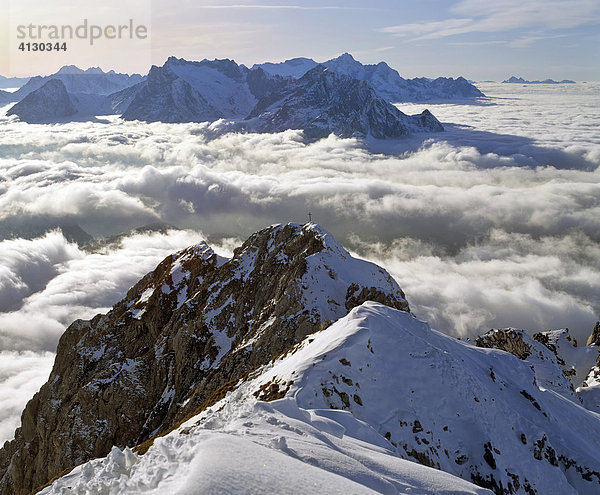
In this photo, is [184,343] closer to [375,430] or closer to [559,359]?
[375,430]

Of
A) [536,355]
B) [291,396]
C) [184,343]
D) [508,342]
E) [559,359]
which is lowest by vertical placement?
[559,359]

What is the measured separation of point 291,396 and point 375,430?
16.6ft

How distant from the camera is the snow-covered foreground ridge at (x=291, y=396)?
15070 mm

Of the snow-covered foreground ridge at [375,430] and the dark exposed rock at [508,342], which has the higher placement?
the snow-covered foreground ridge at [375,430]

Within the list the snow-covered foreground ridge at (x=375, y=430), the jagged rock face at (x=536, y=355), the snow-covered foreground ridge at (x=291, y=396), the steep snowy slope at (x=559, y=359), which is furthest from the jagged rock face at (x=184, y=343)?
the jagged rock face at (x=536, y=355)

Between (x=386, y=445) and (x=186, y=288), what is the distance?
1987 inches

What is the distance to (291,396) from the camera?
22781mm

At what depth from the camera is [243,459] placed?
13.5 meters

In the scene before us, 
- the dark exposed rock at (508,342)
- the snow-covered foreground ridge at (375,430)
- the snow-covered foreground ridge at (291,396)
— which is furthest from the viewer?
the dark exposed rock at (508,342)

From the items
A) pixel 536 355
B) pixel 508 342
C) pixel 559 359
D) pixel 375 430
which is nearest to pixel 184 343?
pixel 375 430

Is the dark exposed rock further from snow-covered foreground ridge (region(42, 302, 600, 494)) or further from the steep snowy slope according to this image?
snow-covered foreground ridge (region(42, 302, 600, 494))

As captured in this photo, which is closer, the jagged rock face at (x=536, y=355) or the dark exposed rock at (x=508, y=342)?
the jagged rock face at (x=536, y=355)

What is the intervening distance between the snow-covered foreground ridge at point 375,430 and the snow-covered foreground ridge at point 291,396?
0.30 feet

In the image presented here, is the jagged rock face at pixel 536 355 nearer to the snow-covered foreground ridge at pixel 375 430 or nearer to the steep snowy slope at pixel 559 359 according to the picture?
the steep snowy slope at pixel 559 359
